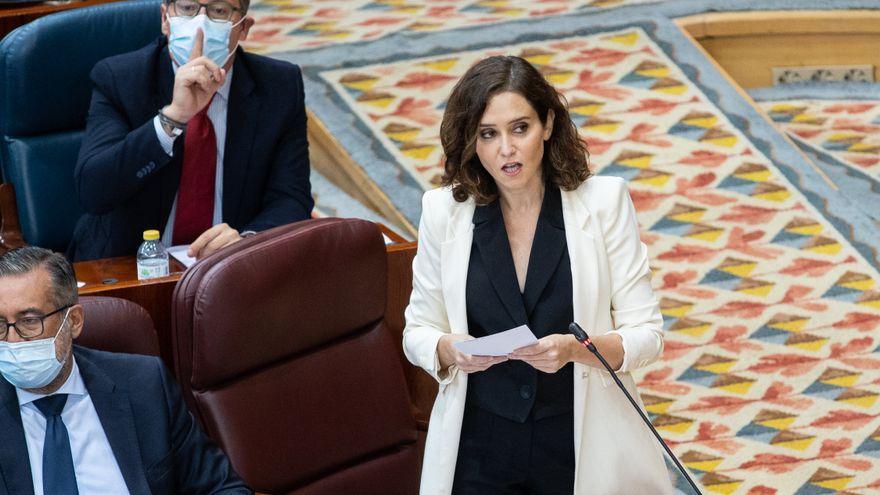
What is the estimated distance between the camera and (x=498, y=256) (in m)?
1.77

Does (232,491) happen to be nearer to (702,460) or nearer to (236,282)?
(236,282)

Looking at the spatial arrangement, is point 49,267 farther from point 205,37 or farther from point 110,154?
point 205,37

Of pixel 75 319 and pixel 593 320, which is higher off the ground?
pixel 593 320

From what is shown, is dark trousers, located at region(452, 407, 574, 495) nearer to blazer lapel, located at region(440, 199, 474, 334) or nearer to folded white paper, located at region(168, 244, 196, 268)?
blazer lapel, located at region(440, 199, 474, 334)

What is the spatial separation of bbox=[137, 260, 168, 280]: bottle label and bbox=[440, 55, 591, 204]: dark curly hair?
2.31 feet

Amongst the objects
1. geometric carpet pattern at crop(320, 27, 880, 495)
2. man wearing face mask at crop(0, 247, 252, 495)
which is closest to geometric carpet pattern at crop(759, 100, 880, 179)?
geometric carpet pattern at crop(320, 27, 880, 495)

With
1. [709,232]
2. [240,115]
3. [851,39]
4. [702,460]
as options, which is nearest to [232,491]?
[240,115]

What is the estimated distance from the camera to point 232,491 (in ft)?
6.14

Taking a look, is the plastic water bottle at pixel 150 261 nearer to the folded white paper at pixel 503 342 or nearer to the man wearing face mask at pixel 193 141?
the man wearing face mask at pixel 193 141

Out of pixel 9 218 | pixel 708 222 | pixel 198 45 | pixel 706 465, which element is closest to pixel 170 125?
pixel 198 45

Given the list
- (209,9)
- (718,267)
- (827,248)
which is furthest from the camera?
(827,248)

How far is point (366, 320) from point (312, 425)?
0.20m

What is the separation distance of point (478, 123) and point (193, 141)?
917 mm

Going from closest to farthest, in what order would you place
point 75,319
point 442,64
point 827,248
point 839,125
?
point 75,319 < point 827,248 < point 442,64 < point 839,125
